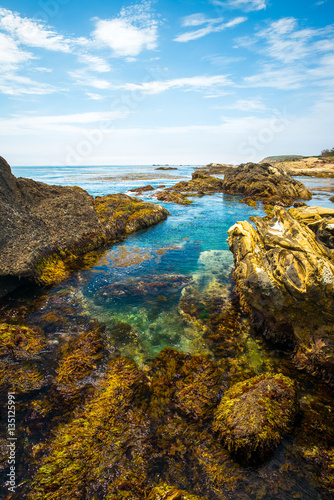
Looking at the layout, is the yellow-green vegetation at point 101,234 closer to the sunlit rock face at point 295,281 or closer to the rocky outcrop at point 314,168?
the sunlit rock face at point 295,281

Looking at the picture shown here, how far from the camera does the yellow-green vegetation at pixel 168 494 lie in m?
3.88

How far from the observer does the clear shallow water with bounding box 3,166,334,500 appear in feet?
15.4

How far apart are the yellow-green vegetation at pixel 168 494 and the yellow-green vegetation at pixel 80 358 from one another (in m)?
3.48

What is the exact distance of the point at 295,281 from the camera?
7602 mm

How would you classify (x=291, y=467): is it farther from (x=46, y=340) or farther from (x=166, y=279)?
(x=166, y=279)

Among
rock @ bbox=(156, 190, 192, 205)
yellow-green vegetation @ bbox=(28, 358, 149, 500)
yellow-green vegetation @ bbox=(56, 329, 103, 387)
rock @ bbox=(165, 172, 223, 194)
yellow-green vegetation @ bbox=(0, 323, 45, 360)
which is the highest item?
rock @ bbox=(165, 172, 223, 194)

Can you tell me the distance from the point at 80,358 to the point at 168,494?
4400 mm

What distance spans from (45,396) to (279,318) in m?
7.61

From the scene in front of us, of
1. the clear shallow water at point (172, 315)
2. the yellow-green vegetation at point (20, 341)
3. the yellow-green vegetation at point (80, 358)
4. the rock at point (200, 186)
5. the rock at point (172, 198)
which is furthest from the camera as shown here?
the rock at point (200, 186)

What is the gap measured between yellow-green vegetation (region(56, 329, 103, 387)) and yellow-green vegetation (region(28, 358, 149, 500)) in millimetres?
891

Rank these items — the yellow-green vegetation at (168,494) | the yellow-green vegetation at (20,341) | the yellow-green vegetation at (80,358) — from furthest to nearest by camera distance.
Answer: the yellow-green vegetation at (20,341) → the yellow-green vegetation at (80,358) → the yellow-green vegetation at (168,494)

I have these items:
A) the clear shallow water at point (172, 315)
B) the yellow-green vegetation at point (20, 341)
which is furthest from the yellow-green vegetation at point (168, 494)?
the yellow-green vegetation at point (20, 341)
